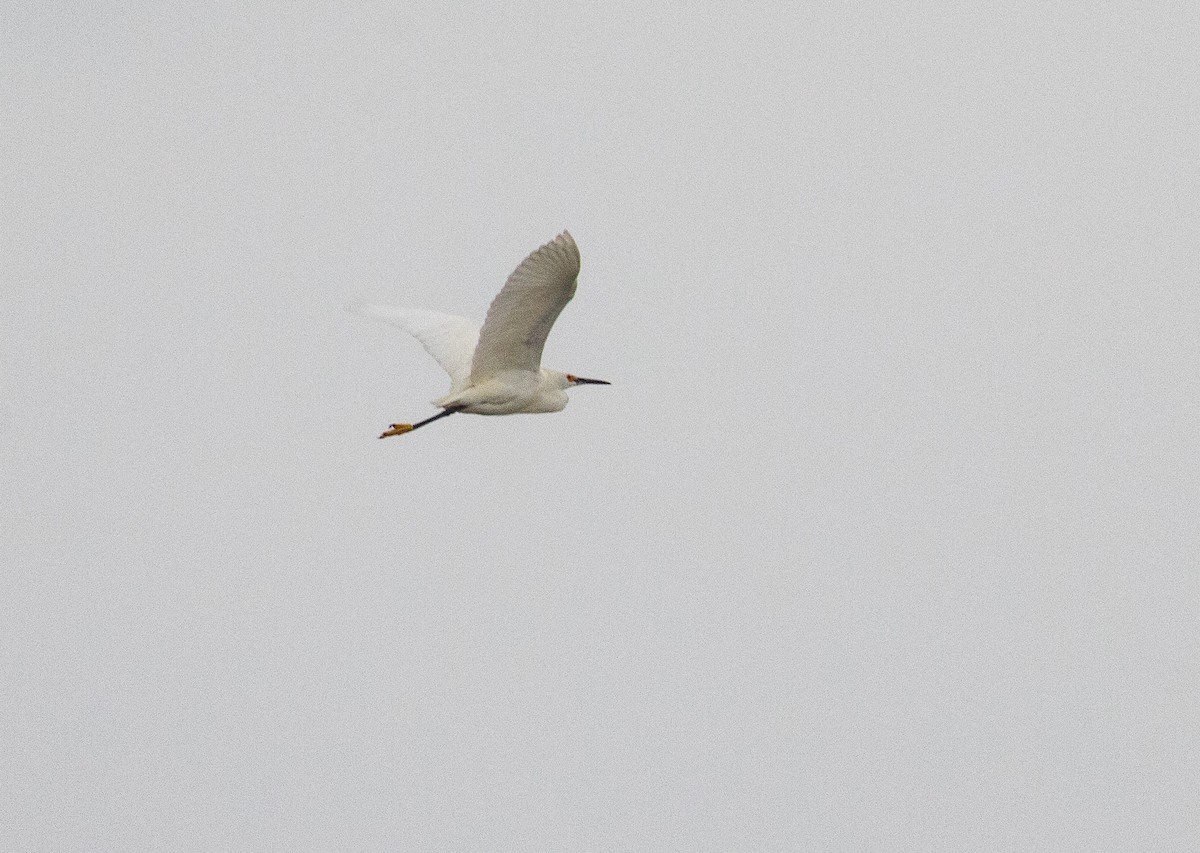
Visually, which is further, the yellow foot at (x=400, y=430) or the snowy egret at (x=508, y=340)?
the yellow foot at (x=400, y=430)

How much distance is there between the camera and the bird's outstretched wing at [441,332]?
25.6 meters

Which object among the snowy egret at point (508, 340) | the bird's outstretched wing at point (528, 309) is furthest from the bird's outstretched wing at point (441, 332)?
the bird's outstretched wing at point (528, 309)

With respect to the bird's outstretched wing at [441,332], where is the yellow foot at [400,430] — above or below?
below

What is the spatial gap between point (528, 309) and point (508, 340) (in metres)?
0.97

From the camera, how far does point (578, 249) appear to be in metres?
21.1

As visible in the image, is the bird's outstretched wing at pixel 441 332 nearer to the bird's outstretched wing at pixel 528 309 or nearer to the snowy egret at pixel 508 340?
the snowy egret at pixel 508 340

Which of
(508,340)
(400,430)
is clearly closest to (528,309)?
(508,340)

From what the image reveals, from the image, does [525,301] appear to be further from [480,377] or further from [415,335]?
[415,335]

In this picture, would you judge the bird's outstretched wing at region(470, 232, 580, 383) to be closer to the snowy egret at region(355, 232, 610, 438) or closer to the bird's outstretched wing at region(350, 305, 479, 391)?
the snowy egret at region(355, 232, 610, 438)

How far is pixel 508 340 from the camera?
76.2ft

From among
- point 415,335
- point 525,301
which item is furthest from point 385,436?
point 525,301

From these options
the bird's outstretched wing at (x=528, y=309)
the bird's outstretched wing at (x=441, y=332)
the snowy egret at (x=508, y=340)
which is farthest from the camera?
the bird's outstretched wing at (x=441, y=332)

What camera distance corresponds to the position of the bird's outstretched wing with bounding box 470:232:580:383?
21203 mm

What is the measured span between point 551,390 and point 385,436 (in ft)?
6.79
